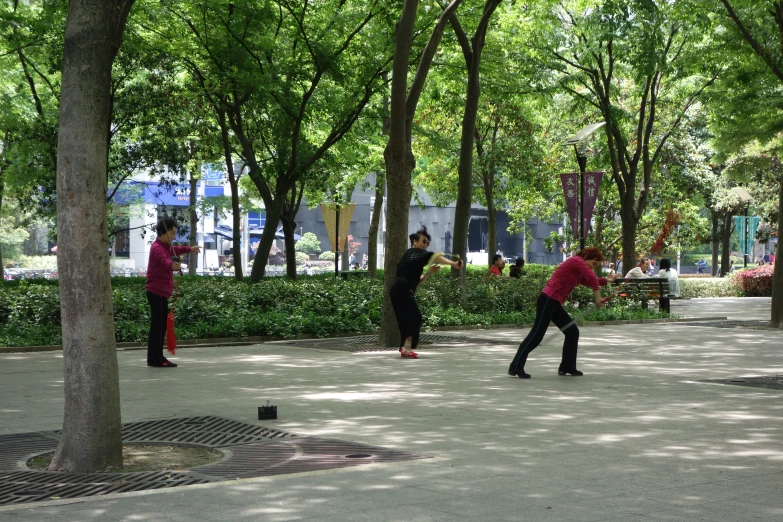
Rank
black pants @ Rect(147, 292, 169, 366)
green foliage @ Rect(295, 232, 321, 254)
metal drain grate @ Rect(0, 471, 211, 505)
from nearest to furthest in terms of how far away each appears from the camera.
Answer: metal drain grate @ Rect(0, 471, 211, 505) < black pants @ Rect(147, 292, 169, 366) < green foliage @ Rect(295, 232, 321, 254)

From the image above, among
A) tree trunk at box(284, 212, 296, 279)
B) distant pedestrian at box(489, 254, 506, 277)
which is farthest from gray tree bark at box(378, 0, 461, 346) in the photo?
tree trunk at box(284, 212, 296, 279)

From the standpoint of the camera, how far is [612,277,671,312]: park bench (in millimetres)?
25109

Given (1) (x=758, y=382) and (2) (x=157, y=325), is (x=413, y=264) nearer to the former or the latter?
(2) (x=157, y=325)

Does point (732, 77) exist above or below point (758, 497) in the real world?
above

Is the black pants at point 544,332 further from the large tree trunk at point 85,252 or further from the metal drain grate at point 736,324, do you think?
the metal drain grate at point 736,324

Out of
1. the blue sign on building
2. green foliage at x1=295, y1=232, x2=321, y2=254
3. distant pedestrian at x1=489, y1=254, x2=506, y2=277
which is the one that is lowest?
distant pedestrian at x1=489, y1=254, x2=506, y2=277

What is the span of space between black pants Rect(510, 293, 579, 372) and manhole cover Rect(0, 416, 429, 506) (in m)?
4.33

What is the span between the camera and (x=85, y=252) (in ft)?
21.6

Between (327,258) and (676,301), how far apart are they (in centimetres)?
4575

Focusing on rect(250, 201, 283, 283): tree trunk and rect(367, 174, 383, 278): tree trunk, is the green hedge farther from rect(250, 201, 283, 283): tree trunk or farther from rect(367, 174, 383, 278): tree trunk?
rect(367, 174, 383, 278): tree trunk

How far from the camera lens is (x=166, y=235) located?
12.5m

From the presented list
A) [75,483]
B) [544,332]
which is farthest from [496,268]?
[75,483]

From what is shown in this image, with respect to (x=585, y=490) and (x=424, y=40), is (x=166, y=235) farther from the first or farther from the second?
(x=424, y=40)

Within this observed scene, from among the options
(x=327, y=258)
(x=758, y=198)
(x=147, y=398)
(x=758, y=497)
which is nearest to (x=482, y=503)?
(x=758, y=497)
